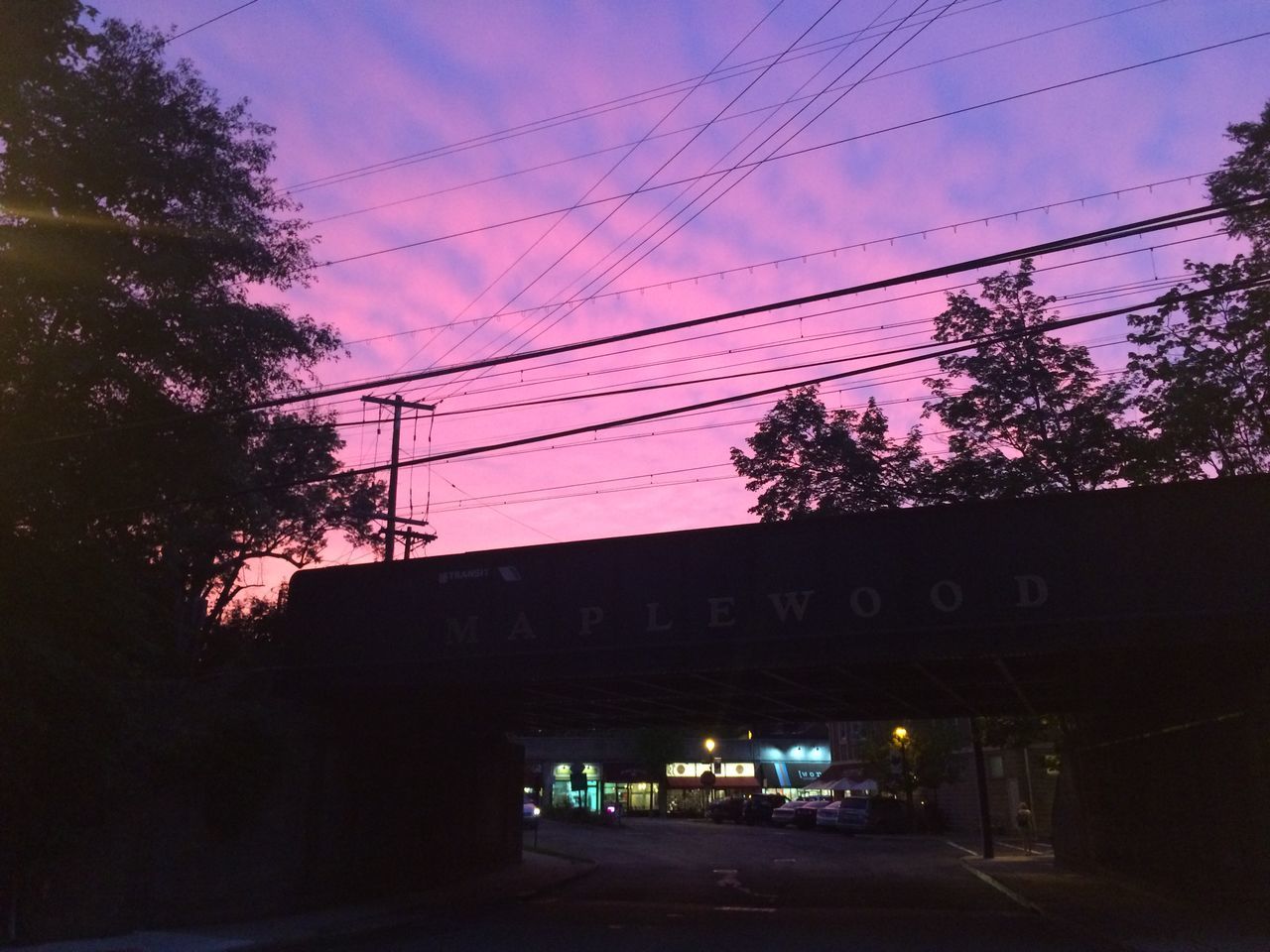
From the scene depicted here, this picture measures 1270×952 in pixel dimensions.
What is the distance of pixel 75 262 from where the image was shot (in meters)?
17.0

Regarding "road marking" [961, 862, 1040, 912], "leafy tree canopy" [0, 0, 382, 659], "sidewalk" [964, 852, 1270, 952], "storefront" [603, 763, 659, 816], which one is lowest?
"road marking" [961, 862, 1040, 912]

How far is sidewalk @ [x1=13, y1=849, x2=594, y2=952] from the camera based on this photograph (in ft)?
48.2

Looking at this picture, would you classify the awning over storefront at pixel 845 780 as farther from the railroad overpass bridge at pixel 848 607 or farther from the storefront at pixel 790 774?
the railroad overpass bridge at pixel 848 607

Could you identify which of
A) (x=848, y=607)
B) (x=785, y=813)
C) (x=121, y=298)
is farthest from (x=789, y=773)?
(x=121, y=298)

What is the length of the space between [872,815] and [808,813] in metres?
5.77

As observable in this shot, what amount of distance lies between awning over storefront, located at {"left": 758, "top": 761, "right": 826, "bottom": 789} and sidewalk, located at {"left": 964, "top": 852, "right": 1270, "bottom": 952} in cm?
5911

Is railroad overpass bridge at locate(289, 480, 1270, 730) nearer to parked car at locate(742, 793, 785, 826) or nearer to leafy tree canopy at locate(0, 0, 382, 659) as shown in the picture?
leafy tree canopy at locate(0, 0, 382, 659)

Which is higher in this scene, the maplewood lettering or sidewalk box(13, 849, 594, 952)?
the maplewood lettering

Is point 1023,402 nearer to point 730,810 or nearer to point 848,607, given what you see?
point 848,607

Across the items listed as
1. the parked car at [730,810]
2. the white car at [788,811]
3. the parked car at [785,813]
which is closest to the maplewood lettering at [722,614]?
the white car at [788,811]

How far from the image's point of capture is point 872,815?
156 feet

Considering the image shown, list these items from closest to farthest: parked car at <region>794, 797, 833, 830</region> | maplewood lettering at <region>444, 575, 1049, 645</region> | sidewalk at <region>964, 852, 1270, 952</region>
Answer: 1. sidewalk at <region>964, 852, 1270, 952</region>
2. maplewood lettering at <region>444, 575, 1049, 645</region>
3. parked car at <region>794, 797, 833, 830</region>

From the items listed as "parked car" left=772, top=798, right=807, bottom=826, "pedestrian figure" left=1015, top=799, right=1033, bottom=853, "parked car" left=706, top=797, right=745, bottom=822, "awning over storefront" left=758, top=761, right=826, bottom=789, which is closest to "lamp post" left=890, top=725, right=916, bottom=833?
"pedestrian figure" left=1015, top=799, right=1033, bottom=853

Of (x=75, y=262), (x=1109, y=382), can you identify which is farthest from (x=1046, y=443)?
(x=75, y=262)
